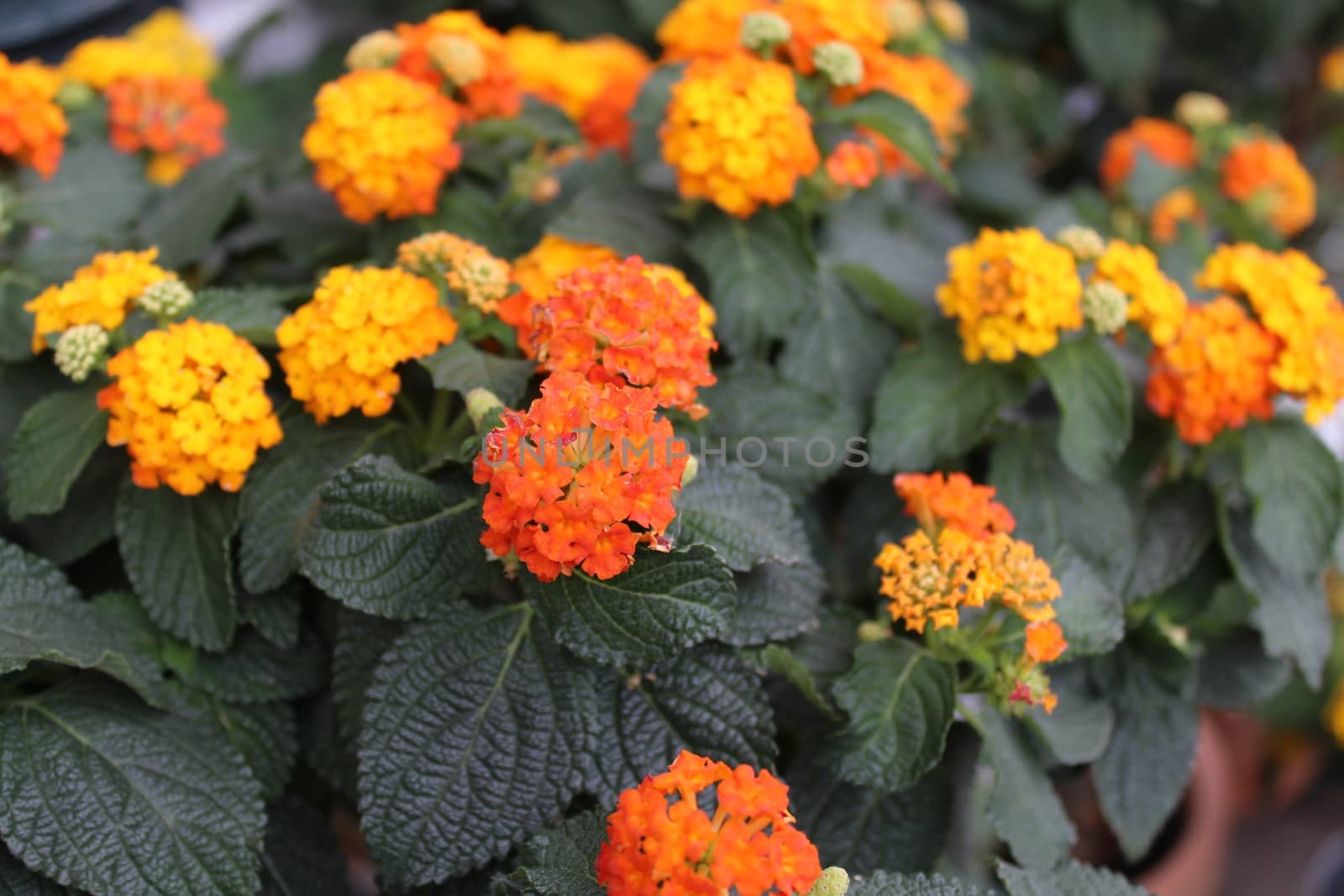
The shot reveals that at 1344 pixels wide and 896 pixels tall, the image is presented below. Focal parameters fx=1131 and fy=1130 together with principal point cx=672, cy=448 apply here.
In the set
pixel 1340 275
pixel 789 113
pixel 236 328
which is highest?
pixel 789 113

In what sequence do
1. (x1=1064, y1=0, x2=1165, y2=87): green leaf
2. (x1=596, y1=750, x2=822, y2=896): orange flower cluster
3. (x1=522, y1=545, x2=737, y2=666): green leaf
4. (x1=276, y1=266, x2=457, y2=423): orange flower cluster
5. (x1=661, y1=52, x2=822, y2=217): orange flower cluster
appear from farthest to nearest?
1. (x1=1064, y1=0, x2=1165, y2=87): green leaf
2. (x1=661, y1=52, x2=822, y2=217): orange flower cluster
3. (x1=276, y1=266, x2=457, y2=423): orange flower cluster
4. (x1=522, y1=545, x2=737, y2=666): green leaf
5. (x1=596, y1=750, x2=822, y2=896): orange flower cluster

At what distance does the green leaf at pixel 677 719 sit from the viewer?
3.15ft

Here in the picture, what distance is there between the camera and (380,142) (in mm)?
1144

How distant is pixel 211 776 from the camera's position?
98 centimetres

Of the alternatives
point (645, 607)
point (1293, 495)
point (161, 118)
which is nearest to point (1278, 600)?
point (1293, 495)

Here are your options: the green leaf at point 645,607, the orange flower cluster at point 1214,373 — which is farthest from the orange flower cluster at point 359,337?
the orange flower cluster at point 1214,373

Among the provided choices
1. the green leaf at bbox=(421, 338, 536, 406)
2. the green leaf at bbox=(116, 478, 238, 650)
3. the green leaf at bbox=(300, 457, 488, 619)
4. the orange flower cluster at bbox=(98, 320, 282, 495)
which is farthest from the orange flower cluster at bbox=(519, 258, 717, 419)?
the green leaf at bbox=(116, 478, 238, 650)

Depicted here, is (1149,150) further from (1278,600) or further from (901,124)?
(1278,600)

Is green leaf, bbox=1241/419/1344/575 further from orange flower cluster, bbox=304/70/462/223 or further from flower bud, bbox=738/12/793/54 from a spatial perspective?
orange flower cluster, bbox=304/70/462/223

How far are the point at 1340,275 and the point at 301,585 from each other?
1.85 meters

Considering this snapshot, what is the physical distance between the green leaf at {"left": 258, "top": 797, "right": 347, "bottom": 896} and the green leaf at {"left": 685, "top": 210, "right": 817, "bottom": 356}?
2.05 feet

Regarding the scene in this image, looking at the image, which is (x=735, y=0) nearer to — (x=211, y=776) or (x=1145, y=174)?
(x=1145, y=174)

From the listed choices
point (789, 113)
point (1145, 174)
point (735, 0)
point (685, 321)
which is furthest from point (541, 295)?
point (1145, 174)

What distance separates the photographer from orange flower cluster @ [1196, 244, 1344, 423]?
114 cm
